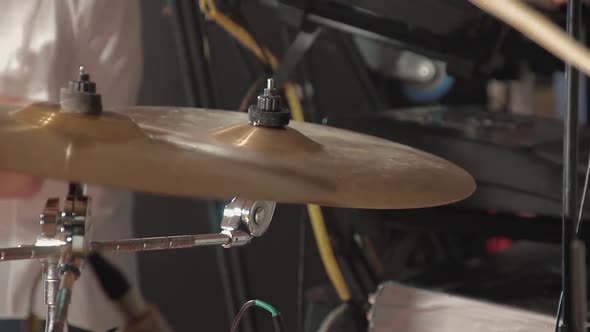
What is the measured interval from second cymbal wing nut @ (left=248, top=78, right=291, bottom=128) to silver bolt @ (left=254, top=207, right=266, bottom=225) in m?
0.09

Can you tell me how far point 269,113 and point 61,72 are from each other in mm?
664

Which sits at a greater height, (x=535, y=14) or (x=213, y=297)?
(x=535, y=14)

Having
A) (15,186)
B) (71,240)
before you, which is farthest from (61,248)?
(15,186)

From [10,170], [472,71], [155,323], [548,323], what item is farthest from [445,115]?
[10,170]

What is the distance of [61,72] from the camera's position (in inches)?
48.9

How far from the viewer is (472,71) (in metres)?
1.15

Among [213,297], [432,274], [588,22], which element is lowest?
[213,297]

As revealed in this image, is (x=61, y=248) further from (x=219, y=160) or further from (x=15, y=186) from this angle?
(x=15, y=186)

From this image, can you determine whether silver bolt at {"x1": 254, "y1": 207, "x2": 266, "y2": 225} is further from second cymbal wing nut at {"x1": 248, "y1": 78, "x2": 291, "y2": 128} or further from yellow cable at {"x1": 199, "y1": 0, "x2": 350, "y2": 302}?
yellow cable at {"x1": 199, "y1": 0, "x2": 350, "y2": 302}

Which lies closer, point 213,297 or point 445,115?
point 445,115

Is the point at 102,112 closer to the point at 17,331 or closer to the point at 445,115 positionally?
the point at 17,331

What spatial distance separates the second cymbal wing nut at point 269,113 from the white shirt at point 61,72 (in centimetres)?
54

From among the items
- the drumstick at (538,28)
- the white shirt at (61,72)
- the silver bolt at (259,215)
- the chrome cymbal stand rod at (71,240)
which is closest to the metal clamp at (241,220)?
the silver bolt at (259,215)

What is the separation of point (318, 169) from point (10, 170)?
213 mm
